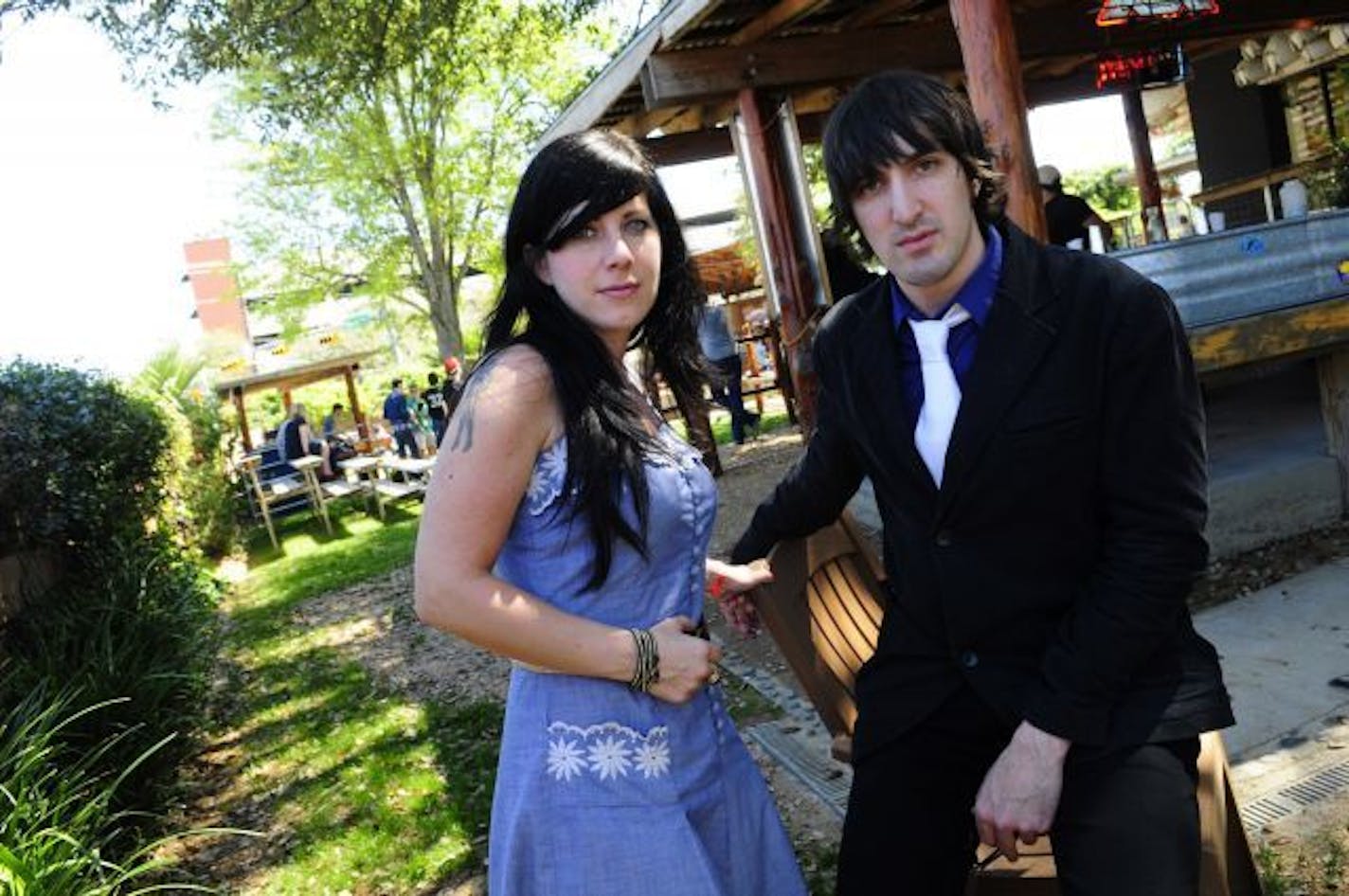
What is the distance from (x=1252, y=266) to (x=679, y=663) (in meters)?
5.01

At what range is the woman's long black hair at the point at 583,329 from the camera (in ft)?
5.40

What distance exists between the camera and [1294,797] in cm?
311

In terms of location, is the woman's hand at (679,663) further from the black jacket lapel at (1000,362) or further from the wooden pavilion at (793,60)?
the wooden pavilion at (793,60)

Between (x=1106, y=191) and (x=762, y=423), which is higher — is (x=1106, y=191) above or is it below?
above

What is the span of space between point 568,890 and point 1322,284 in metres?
5.54

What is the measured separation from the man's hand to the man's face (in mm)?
782

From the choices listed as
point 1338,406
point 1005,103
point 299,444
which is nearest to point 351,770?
point 1005,103

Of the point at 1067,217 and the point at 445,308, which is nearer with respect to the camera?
the point at 1067,217

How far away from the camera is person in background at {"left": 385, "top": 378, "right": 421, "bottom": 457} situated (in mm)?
20406

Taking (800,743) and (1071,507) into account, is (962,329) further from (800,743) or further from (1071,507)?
(800,743)

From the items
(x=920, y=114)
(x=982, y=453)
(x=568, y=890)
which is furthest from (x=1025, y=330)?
Answer: (x=568, y=890)

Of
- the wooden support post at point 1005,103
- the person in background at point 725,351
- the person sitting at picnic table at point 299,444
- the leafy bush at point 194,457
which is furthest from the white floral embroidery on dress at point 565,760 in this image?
the person sitting at picnic table at point 299,444

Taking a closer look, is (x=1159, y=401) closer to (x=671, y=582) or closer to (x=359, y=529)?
(x=671, y=582)

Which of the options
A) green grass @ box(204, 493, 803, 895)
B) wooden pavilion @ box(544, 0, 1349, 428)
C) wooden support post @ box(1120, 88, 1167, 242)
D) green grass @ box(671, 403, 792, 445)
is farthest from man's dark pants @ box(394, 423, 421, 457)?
wooden support post @ box(1120, 88, 1167, 242)
